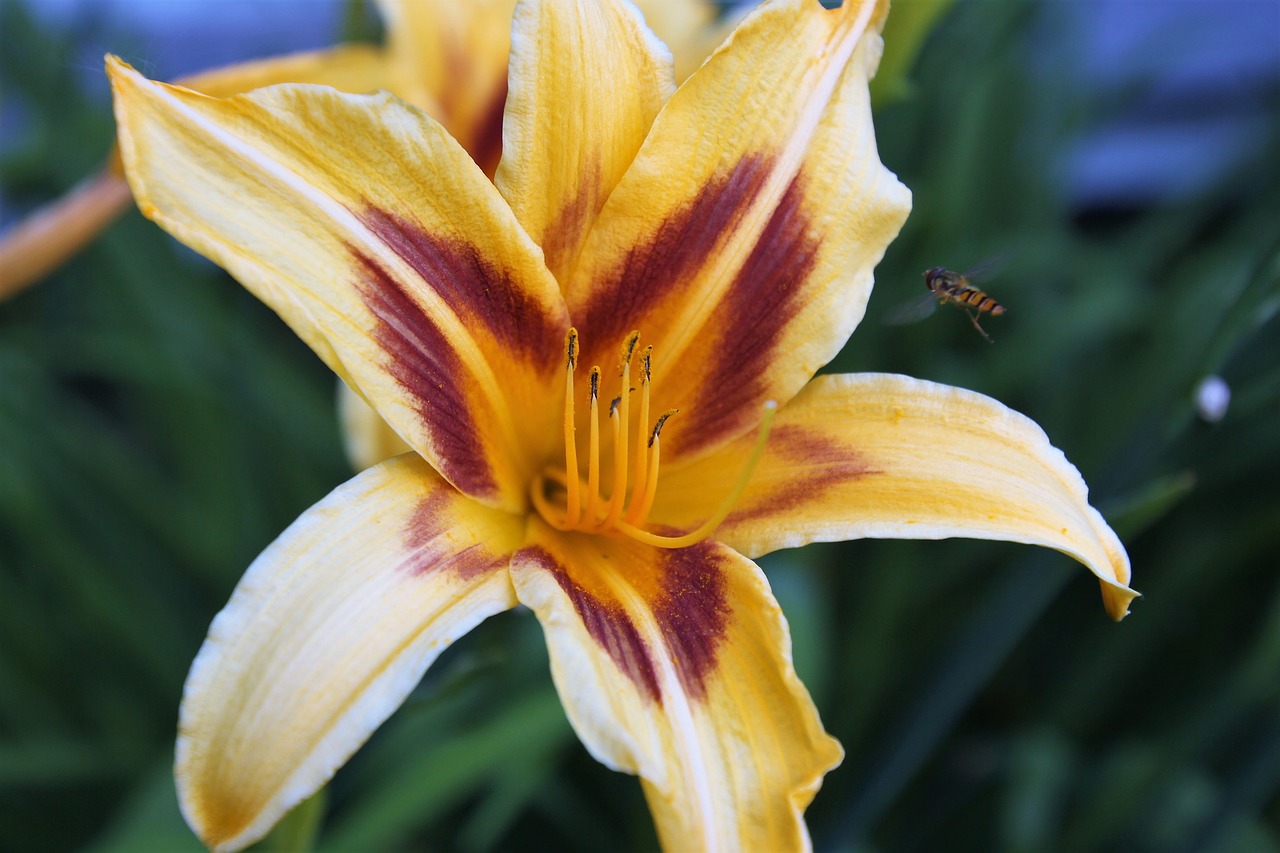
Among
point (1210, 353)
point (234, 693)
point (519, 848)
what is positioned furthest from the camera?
point (519, 848)

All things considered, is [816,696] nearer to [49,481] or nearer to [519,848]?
[519,848]

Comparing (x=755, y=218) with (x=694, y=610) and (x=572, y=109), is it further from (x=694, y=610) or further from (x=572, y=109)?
(x=694, y=610)

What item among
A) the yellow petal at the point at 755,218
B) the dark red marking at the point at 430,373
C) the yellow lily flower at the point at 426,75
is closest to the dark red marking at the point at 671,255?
the yellow petal at the point at 755,218

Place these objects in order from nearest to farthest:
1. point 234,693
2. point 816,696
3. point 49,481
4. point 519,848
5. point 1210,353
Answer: point 234,693 → point 1210,353 → point 816,696 → point 49,481 → point 519,848

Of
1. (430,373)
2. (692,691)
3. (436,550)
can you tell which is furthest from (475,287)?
(692,691)

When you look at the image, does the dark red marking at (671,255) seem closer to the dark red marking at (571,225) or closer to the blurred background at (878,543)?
the dark red marking at (571,225)

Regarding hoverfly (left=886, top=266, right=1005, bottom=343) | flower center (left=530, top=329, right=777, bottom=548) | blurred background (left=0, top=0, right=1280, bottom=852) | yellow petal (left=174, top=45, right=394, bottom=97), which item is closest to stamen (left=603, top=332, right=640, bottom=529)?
flower center (left=530, top=329, right=777, bottom=548)

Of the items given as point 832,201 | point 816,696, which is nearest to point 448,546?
point 832,201
